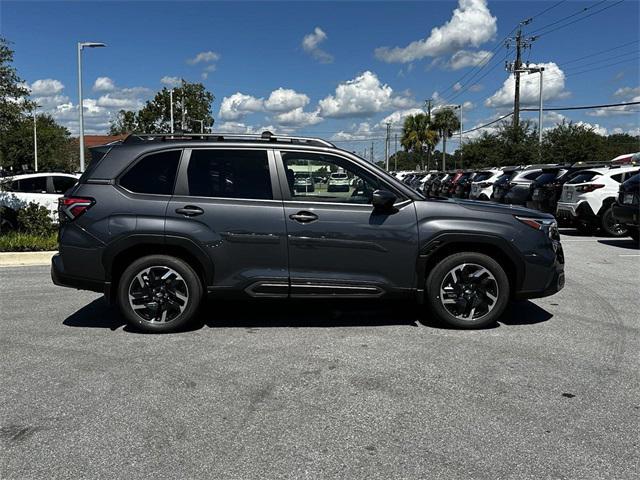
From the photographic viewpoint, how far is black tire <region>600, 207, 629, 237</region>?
13603 millimetres

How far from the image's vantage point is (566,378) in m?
4.39

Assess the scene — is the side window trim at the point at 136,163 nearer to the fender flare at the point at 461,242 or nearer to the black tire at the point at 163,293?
the black tire at the point at 163,293

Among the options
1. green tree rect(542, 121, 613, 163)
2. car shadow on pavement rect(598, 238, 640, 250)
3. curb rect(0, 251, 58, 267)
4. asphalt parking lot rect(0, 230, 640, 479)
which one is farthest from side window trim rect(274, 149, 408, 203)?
green tree rect(542, 121, 613, 163)

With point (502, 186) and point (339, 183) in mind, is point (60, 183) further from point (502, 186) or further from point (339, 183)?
point (502, 186)

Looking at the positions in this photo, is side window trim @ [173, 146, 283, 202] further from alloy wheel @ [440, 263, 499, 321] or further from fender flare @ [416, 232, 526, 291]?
alloy wheel @ [440, 263, 499, 321]

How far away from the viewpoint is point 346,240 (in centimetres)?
538

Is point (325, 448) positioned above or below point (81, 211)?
below

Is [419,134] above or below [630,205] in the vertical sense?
above

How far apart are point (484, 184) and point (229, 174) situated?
17690 mm

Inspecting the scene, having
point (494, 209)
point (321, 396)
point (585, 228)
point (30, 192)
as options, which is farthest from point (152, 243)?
point (585, 228)

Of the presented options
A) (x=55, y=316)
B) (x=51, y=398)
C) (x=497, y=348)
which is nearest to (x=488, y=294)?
(x=497, y=348)

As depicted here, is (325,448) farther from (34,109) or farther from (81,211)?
(34,109)

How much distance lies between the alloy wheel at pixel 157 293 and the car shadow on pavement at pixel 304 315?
13.2 inches

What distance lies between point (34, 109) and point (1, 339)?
829 cm
